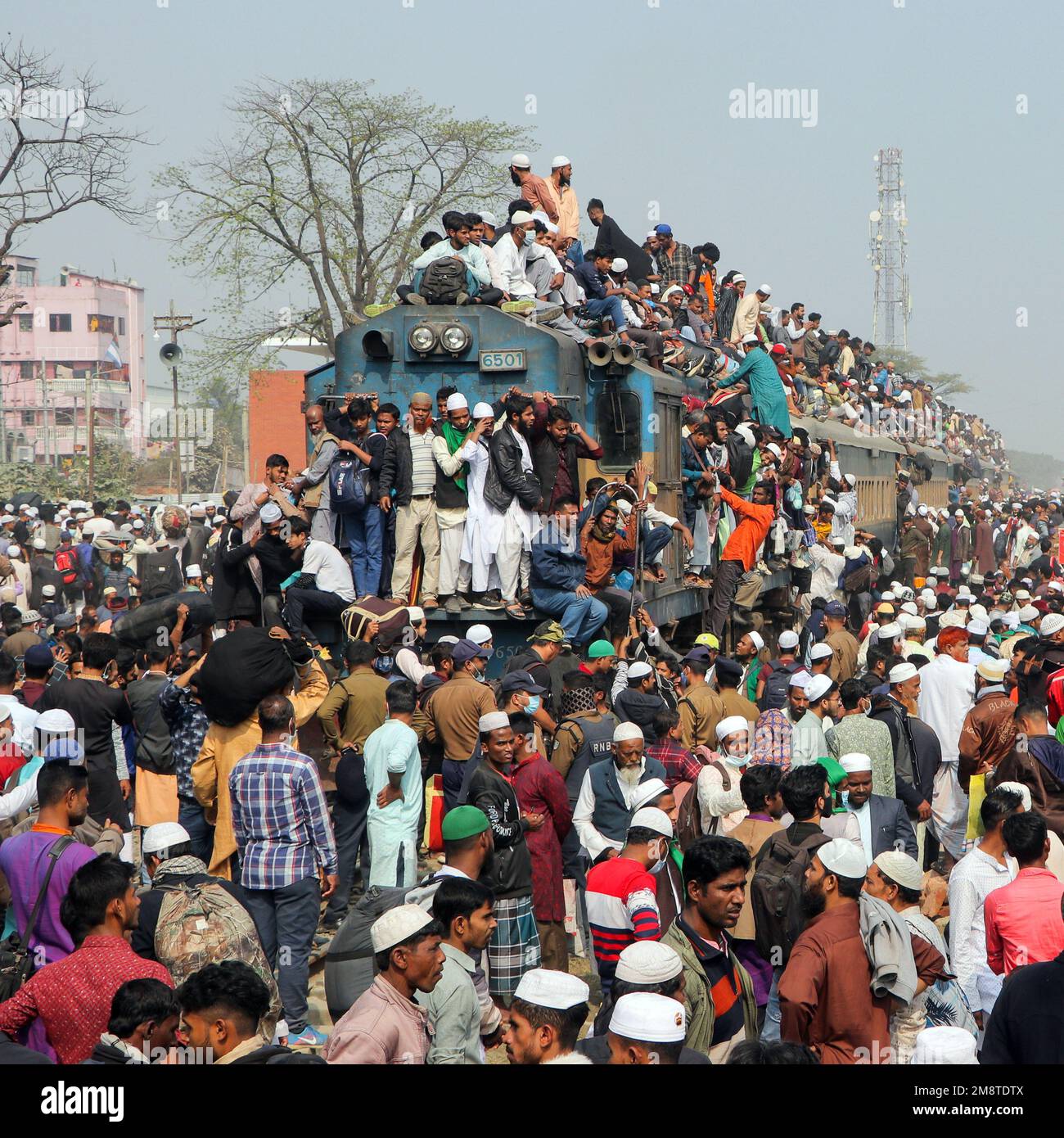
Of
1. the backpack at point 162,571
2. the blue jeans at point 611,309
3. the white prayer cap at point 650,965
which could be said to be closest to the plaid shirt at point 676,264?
the blue jeans at point 611,309

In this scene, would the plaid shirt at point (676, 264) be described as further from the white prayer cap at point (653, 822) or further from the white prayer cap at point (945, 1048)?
the white prayer cap at point (945, 1048)

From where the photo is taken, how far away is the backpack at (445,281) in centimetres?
1264

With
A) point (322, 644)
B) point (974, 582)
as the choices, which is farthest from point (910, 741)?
point (974, 582)

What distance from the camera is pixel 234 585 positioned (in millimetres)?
11297

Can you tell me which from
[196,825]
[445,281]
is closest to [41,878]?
[196,825]

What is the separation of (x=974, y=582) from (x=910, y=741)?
14572mm

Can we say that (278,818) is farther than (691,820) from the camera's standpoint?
No

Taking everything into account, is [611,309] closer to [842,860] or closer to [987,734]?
[987,734]

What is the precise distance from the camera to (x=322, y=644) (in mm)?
11719

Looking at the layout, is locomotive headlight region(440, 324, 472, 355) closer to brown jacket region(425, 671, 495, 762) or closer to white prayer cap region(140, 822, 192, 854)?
brown jacket region(425, 671, 495, 762)

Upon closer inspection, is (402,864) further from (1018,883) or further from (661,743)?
(1018,883)

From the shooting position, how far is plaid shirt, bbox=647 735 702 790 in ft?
27.2

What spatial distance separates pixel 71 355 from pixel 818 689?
249 ft

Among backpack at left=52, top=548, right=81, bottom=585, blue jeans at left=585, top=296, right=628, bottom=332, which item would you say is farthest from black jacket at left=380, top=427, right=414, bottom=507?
backpack at left=52, top=548, right=81, bottom=585
